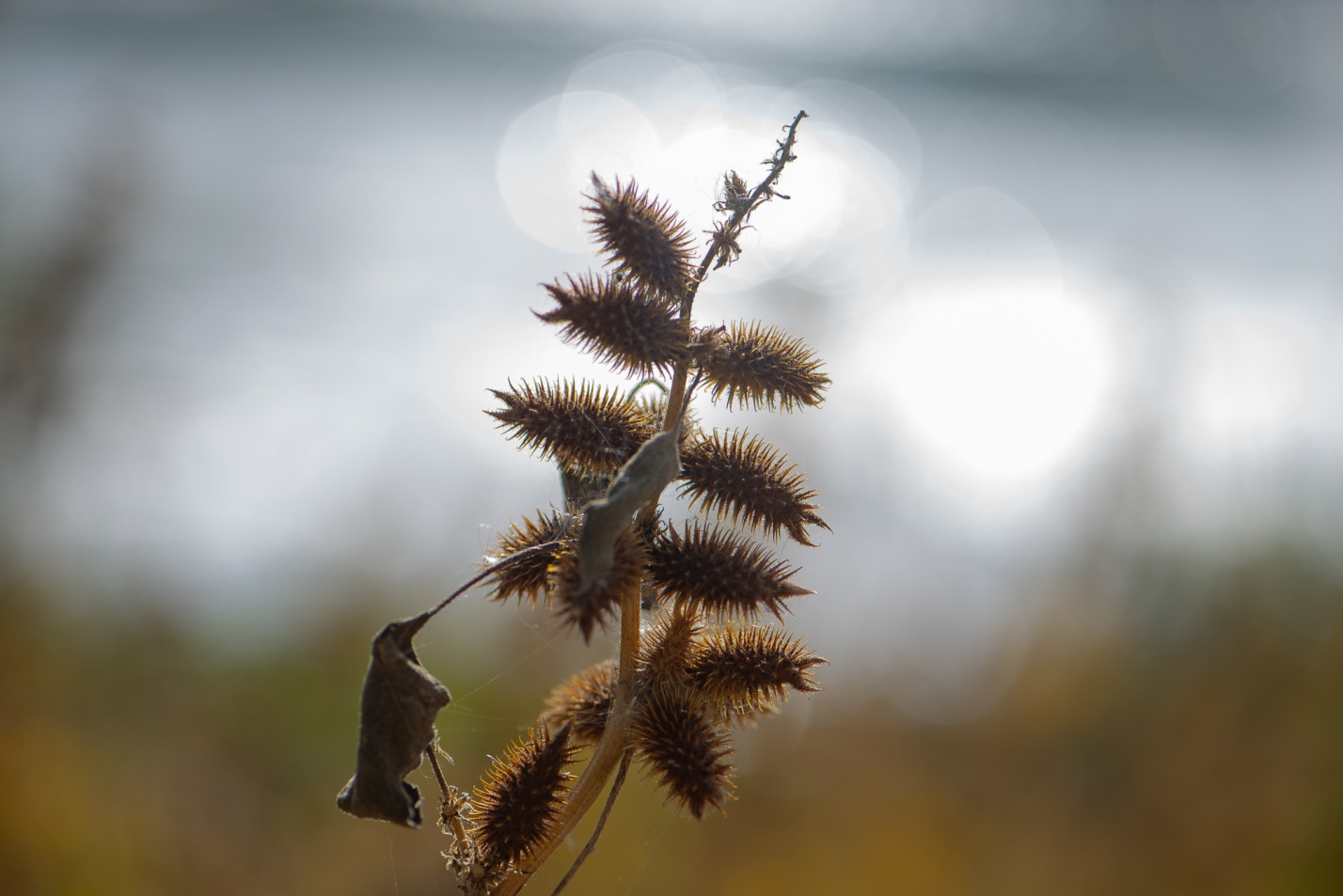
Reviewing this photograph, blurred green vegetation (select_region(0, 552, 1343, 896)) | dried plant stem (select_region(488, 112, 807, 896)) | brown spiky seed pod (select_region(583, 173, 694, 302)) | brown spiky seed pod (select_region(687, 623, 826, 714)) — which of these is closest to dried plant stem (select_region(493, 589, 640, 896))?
dried plant stem (select_region(488, 112, 807, 896))

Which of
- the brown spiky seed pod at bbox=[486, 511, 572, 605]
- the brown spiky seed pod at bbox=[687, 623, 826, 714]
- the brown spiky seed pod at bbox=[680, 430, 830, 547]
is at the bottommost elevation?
the brown spiky seed pod at bbox=[486, 511, 572, 605]

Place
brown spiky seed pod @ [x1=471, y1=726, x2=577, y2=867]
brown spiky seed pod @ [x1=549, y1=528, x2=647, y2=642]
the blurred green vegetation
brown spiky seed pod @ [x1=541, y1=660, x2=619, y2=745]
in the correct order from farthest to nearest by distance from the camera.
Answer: the blurred green vegetation → brown spiky seed pod @ [x1=541, y1=660, x2=619, y2=745] → brown spiky seed pod @ [x1=471, y1=726, x2=577, y2=867] → brown spiky seed pod @ [x1=549, y1=528, x2=647, y2=642]

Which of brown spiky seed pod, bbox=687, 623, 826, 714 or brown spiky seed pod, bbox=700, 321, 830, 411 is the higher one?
brown spiky seed pod, bbox=700, 321, 830, 411

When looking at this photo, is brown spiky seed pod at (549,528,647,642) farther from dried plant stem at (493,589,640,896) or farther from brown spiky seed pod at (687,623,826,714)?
brown spiky seed pod at (687,623,826,714)

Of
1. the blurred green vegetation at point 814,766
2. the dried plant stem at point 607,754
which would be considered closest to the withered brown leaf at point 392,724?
the dried plant stem at point 607,754

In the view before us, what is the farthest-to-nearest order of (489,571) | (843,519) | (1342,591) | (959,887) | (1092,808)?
1. (843,519)
2. (1342,591)
3. (1092,808)
4. (959,887)
5. (489,571)

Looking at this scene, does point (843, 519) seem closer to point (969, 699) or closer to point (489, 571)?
point (969, 699)

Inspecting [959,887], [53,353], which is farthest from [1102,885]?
[53,353]
